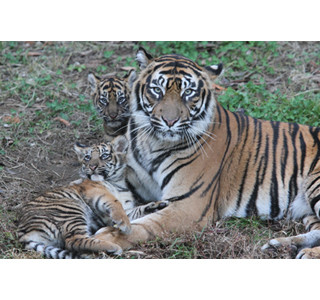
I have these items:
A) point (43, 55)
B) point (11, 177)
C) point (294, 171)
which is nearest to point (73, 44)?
point (43, 55)

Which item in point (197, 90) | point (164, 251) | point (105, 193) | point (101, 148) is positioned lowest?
point (164, 251)

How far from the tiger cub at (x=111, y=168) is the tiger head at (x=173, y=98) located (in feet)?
1.20

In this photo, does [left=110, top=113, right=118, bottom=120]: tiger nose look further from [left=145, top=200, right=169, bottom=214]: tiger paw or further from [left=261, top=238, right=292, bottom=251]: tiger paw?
[left=261, top=238, right=292, bottom=251]: tiger paw

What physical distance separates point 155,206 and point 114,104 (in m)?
1.49

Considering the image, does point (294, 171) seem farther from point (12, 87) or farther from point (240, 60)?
point (12, 87)

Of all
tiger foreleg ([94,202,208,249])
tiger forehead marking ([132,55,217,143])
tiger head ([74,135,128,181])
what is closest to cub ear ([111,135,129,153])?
tiger head ([74,135,128,181])

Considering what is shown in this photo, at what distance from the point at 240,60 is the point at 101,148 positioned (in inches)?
141

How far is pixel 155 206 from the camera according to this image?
504cm

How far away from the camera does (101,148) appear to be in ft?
17.7

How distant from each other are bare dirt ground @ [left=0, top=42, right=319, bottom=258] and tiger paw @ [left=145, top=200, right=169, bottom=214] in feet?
1.15

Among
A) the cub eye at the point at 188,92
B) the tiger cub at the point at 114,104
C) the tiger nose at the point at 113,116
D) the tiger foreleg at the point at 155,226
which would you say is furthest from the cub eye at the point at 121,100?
the tiger foreleg at the point at 155,226

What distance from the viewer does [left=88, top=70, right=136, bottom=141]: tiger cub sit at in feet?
19.8

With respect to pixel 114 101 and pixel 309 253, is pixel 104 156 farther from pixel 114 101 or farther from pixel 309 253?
pixel 309 253

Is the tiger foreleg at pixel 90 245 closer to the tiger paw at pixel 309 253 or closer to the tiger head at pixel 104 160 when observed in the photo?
the tiger head at pixel 104 160
